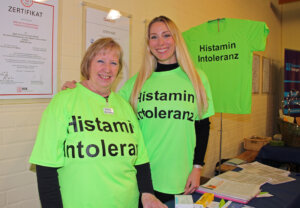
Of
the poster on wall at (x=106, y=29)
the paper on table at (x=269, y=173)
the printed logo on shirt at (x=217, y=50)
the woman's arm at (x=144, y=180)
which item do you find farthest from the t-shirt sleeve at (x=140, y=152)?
the printed logo on shirt at (x=217, y=50)

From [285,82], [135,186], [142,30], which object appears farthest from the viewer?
[285,82]

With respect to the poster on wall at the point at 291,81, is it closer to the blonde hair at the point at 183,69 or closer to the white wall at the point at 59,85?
the white wall at the point at 59,85

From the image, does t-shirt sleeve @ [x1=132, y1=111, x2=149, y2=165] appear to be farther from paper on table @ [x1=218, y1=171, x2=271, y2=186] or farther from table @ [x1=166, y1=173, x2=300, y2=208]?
paper on table @ [x1=218, y1=171, x2=271, y2=186]

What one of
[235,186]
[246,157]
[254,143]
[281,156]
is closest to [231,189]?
[235,186]

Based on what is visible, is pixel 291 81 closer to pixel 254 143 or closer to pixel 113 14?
pixel 254 143

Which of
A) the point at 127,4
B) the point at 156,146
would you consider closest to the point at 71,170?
the point at 156,146

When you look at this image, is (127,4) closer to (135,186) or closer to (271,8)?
(135,186)

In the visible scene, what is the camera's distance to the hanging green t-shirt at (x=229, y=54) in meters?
2.29

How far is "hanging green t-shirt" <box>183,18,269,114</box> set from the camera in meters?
2.29

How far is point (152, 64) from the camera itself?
165 centimetres

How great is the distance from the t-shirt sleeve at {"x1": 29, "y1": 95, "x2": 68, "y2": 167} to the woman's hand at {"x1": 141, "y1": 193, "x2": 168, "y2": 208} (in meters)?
0.47

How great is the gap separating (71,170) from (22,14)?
3.24 ft

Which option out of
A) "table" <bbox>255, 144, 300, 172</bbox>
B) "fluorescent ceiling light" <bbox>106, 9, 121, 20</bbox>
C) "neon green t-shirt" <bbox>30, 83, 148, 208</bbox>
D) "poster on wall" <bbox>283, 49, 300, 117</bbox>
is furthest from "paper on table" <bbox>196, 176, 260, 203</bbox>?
"poster on wall" <bbox>283, 49, 300, 117</bbox>

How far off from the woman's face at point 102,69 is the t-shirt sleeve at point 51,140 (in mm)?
232
